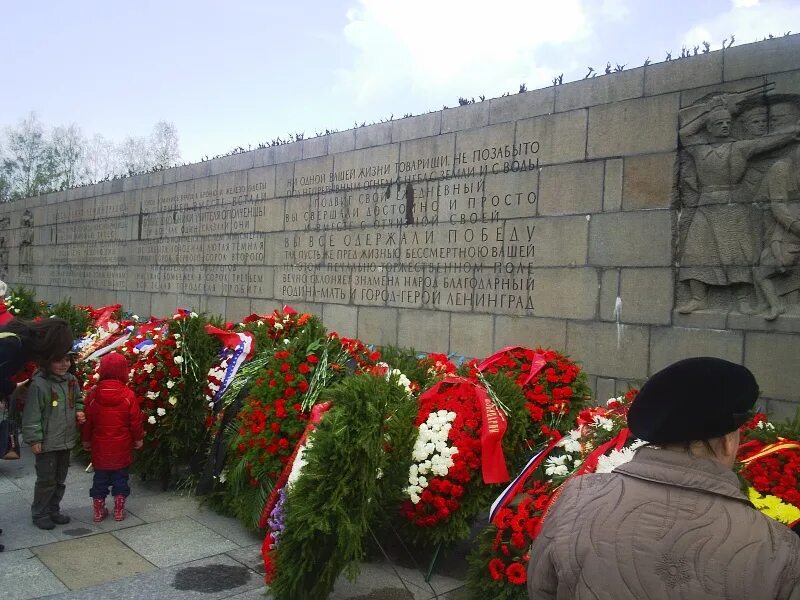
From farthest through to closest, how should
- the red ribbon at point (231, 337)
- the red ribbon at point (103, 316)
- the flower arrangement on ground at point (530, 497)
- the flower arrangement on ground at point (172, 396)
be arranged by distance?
the red ribbon at point (103, 316) → the red ribbon at point (231, 337) → the flower arrangement on ground at point (172, 396) → the flower arrangement on ground at point (530, 497)

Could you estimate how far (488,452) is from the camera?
13.4ft

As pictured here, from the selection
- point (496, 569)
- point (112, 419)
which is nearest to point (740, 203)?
point (496, 569)

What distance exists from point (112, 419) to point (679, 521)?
4.53m

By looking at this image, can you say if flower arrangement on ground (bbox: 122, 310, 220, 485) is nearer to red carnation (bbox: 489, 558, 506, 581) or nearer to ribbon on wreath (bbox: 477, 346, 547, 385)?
ribbon on wreath (bbox: 477, 346, 547, 385)

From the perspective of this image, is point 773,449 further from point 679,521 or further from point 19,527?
point 19,527

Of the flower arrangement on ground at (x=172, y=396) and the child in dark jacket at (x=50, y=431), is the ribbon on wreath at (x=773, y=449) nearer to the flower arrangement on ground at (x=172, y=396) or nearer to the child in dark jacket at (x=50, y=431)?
the flower arrangement on ground at (x=172, y=396)

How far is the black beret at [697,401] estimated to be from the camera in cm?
149

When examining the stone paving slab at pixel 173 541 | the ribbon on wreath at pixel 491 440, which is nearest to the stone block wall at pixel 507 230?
the ribbon on wreath at pixel 491 440

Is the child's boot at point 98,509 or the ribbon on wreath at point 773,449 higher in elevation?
the ribbon on wreath at point 773,449

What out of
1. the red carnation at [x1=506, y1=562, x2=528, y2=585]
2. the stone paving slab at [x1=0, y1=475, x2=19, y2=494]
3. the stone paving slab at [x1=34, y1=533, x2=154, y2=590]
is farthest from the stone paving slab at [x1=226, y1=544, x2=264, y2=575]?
the stone paving slab at [x1=0, y1=475, x2=19, y2=494]

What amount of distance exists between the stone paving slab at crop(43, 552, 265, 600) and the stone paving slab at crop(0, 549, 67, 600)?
0.46 ft

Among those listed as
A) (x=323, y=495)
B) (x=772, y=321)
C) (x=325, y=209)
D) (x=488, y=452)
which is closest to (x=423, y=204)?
(x=325, y=209)

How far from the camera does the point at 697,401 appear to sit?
1493 mm

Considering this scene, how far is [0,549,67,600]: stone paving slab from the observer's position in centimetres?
379
